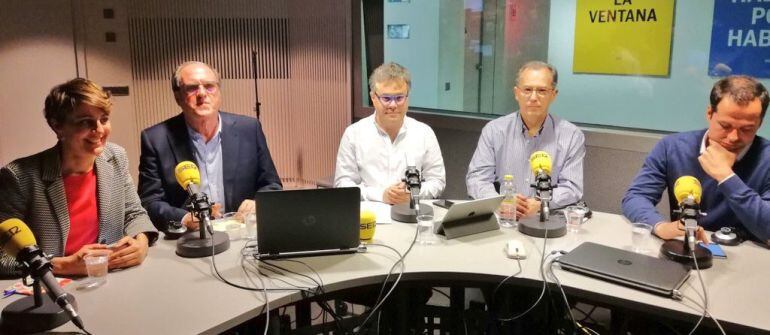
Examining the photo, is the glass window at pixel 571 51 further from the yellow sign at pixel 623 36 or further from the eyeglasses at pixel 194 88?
the eyeglasses at pixel 194 88

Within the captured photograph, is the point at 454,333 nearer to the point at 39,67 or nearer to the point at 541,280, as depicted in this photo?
the point at 541,280

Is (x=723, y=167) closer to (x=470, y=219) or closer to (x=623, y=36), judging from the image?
(x=470, y=219)

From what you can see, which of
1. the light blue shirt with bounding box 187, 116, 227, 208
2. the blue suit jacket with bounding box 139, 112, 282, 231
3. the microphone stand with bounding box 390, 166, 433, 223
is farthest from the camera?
the light blue shirt with bounding box 187, 116, 227, 208

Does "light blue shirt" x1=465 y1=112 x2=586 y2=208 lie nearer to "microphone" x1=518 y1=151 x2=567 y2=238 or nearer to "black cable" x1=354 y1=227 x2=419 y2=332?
"microphone" x1=518 y1=151 x2=567 y2=238

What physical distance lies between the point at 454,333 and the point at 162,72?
11.0 feet

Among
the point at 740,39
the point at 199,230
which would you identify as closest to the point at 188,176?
the point at 199,230

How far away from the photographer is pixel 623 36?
11.8 ft

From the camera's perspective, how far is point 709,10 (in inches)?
129

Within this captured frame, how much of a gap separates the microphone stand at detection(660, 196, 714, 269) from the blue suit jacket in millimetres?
1860

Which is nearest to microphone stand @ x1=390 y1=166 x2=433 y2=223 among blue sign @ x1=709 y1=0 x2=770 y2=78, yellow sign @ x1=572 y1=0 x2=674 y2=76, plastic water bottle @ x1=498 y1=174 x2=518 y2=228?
plastic water bottle @ x1=498 y1=174 x2=518 y2=228

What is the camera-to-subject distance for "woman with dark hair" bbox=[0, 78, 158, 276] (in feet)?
6.15

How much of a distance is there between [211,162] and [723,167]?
7.30ft

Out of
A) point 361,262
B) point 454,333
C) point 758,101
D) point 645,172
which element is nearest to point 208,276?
point 361,262

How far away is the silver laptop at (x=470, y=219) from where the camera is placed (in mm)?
2209
